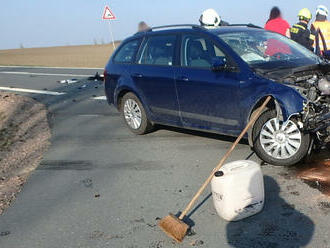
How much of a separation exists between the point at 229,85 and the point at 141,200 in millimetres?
1898

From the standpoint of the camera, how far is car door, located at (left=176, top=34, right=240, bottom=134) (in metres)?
5.34

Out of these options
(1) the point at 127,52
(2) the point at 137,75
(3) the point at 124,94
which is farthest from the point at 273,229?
(1) the point at 127,52

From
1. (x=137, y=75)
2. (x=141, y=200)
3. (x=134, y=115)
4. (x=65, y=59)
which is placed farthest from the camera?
(x=65, y=59)

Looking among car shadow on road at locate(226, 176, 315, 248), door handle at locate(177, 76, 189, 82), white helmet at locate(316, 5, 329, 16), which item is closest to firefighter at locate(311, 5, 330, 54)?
white helmet at locate(316, 5, 329, 16)

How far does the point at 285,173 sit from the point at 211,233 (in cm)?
157

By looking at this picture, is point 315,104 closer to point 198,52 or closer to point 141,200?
point 198,52

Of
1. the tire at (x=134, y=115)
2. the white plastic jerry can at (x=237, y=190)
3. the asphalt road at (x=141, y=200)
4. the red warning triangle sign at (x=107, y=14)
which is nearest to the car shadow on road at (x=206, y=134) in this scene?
the asphalt road at (x=141, y=200)

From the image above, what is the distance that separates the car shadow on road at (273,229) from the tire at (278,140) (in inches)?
37.1

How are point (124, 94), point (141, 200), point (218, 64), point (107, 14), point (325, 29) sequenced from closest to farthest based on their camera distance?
point (141, 200)
point (218, 64)
point (124, 94)
point (325, 29)
point (107, 14)

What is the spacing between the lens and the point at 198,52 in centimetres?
583

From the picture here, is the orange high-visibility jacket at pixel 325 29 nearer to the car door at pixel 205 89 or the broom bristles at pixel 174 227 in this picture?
the car door at pixel 205 89

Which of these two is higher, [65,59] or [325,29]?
[325,29]

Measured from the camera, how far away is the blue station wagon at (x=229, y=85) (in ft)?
15.7

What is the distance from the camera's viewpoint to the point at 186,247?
11.4ft
